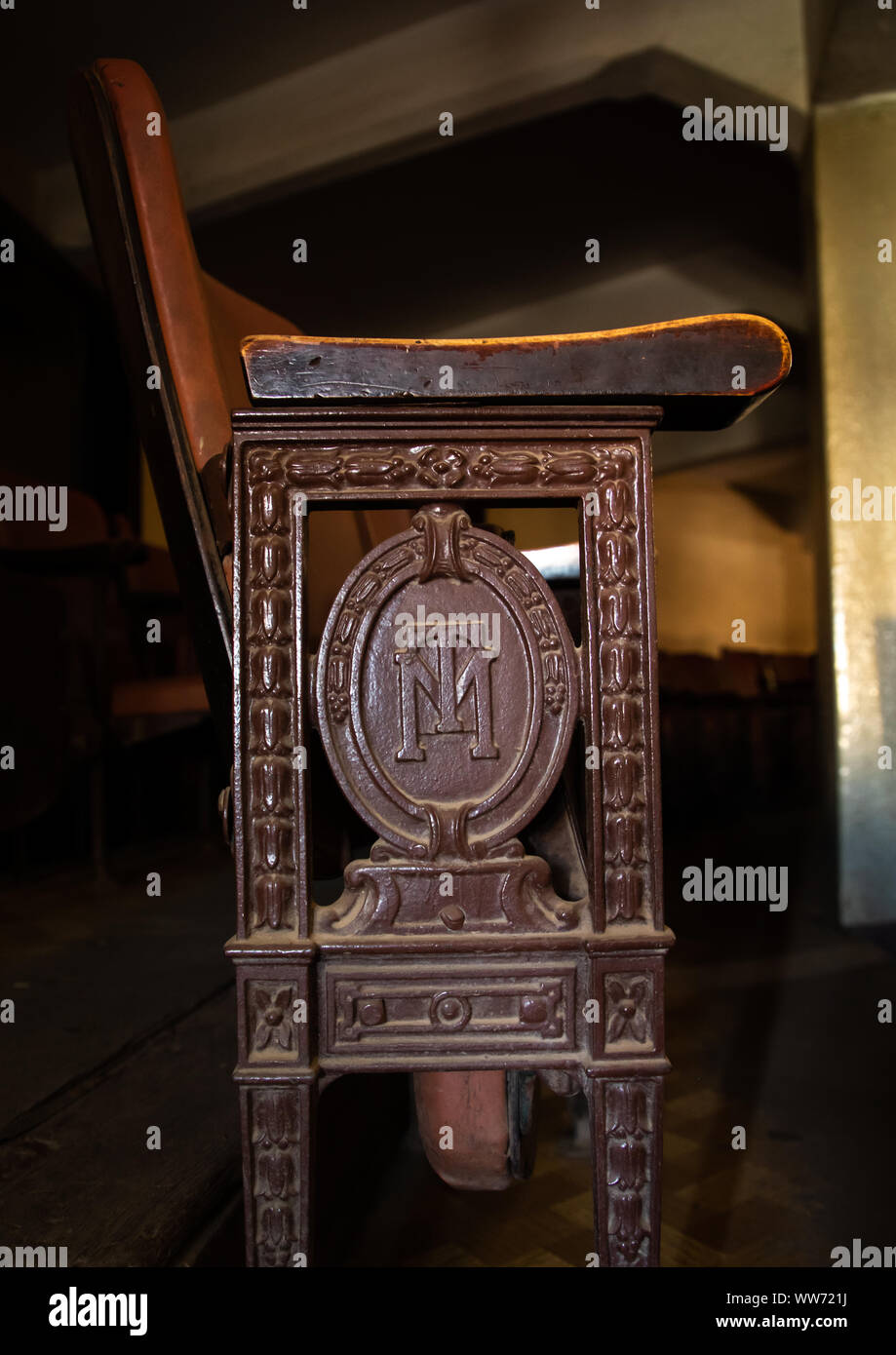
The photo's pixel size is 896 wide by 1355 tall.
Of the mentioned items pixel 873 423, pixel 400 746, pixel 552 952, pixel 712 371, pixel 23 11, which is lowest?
pixel 552 952

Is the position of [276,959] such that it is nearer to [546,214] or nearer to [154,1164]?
[154,1164]

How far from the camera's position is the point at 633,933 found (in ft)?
2.31

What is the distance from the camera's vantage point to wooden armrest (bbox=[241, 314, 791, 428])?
2.26ft

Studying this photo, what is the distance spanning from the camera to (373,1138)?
1.35 meters

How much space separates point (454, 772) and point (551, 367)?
334 mm

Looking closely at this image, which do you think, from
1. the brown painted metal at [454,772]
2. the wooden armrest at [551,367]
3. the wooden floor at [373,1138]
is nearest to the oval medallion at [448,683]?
the brown painted metal at [454,772]

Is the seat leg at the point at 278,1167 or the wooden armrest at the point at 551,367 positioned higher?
the wooden armrest at the point at 551,367

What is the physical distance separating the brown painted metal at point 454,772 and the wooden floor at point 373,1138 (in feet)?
0.87

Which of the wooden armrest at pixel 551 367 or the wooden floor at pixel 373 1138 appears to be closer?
the wooden armrest at pixel 551 367

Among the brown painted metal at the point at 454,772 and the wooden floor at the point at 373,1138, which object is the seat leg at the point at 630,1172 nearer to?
the brown painted metal at the point at 454,772

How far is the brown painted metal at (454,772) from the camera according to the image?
2.31 feet

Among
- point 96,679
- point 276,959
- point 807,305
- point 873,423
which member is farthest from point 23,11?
point 276,959

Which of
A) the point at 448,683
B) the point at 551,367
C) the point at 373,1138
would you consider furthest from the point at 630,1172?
the point at 373,1138

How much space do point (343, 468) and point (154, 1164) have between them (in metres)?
0.75
